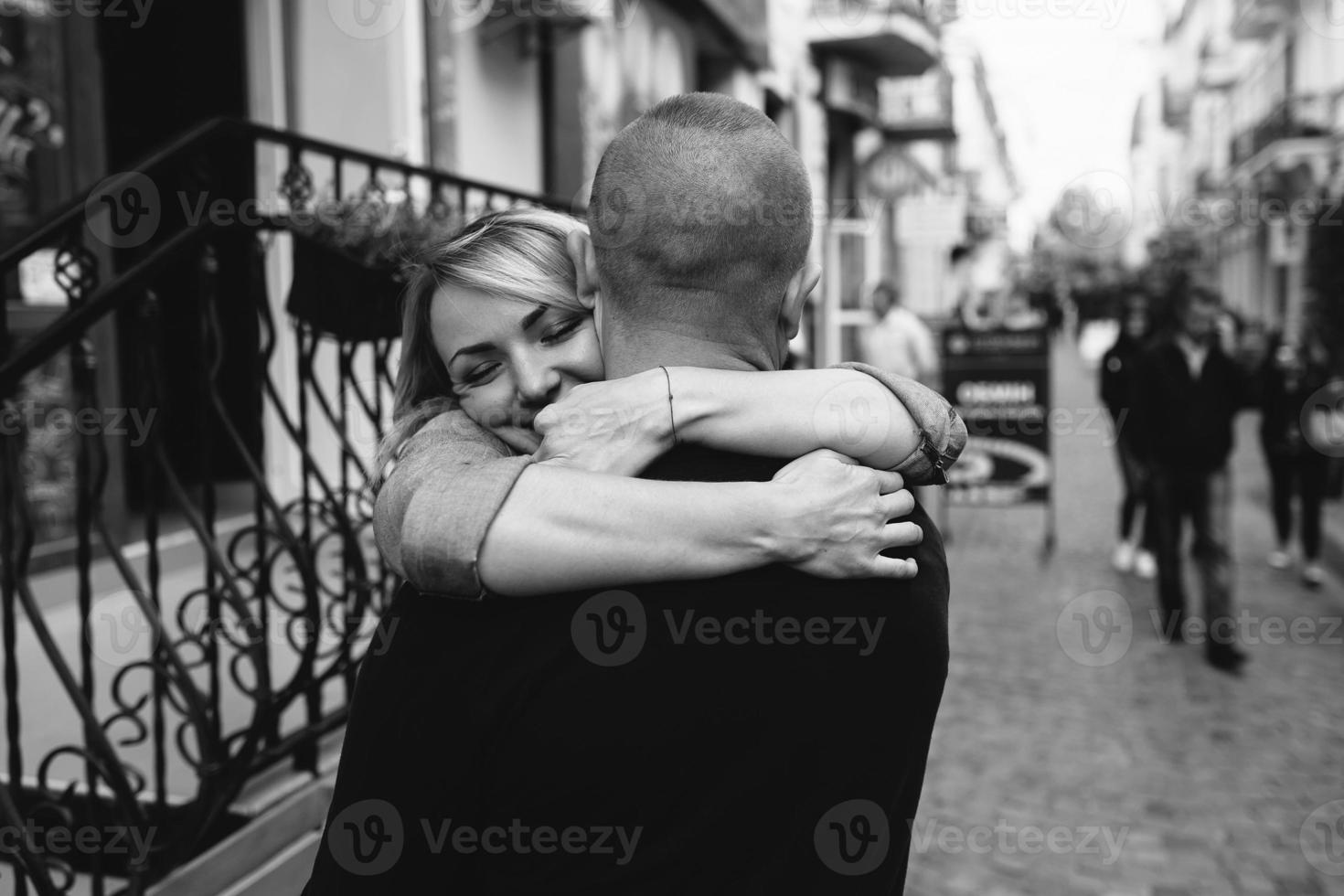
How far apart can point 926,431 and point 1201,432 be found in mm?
5881

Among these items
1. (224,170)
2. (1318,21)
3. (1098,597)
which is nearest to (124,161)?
(224,170)

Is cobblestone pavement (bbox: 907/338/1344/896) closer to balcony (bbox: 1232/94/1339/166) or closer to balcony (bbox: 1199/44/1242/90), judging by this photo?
balcony (bbox: 1232/94/1339/166)

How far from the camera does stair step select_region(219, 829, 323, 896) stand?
298 cm

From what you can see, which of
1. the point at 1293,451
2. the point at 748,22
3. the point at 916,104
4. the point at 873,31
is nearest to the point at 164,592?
the point at 1293,451

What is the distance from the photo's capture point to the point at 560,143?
8477 mm

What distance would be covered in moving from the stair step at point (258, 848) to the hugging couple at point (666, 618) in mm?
1712

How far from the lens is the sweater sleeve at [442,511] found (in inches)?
48.9

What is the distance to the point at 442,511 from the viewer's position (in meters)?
1.30

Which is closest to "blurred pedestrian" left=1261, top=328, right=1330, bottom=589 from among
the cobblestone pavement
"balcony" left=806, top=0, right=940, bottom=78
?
the cobblestone pavement

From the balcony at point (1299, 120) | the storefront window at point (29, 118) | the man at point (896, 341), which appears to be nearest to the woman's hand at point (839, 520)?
the storefront window at point (29, 118)

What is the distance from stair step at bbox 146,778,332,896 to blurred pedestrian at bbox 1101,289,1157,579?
672 cm

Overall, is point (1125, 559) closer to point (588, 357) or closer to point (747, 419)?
point (588, 357)

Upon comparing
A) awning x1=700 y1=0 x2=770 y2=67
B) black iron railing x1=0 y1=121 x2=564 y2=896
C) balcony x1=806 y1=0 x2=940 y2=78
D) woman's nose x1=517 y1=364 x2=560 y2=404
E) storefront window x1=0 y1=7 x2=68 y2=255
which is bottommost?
black iron railing x1=0 y1=121 x2=564 y2=896

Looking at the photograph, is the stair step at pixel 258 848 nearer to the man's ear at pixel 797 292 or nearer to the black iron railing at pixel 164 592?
the black iron railing at pixel 164 592
